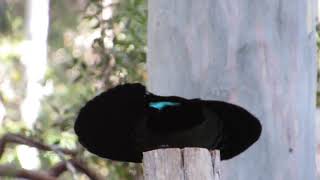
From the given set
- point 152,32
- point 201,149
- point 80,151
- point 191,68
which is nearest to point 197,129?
point 201,149

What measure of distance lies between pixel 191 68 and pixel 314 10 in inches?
17.0

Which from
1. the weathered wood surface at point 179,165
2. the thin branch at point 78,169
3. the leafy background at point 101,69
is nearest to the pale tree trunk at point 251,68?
the thin branch at point 78,169

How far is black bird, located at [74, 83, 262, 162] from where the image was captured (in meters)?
1.49

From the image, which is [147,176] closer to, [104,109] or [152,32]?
[104,109]

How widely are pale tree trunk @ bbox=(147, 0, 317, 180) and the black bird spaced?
1.34ft

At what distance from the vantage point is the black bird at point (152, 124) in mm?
1488

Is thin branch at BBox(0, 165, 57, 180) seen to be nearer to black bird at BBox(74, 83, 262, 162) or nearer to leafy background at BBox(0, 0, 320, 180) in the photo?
black bird at BBox(74, 83, 262, 162)

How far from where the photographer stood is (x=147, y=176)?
1.42 meters

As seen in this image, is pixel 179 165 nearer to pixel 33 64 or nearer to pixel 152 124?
pixel 152 124

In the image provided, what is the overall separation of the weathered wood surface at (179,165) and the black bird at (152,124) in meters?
0.08

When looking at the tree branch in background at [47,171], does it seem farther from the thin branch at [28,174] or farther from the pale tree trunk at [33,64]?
the pale tree trunk at [33,64]

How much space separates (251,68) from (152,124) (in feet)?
2.13

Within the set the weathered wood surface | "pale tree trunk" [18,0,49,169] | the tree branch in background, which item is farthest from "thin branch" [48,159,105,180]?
the weathered wood surface

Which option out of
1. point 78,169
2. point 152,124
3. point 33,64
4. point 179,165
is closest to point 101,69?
point 78,169
